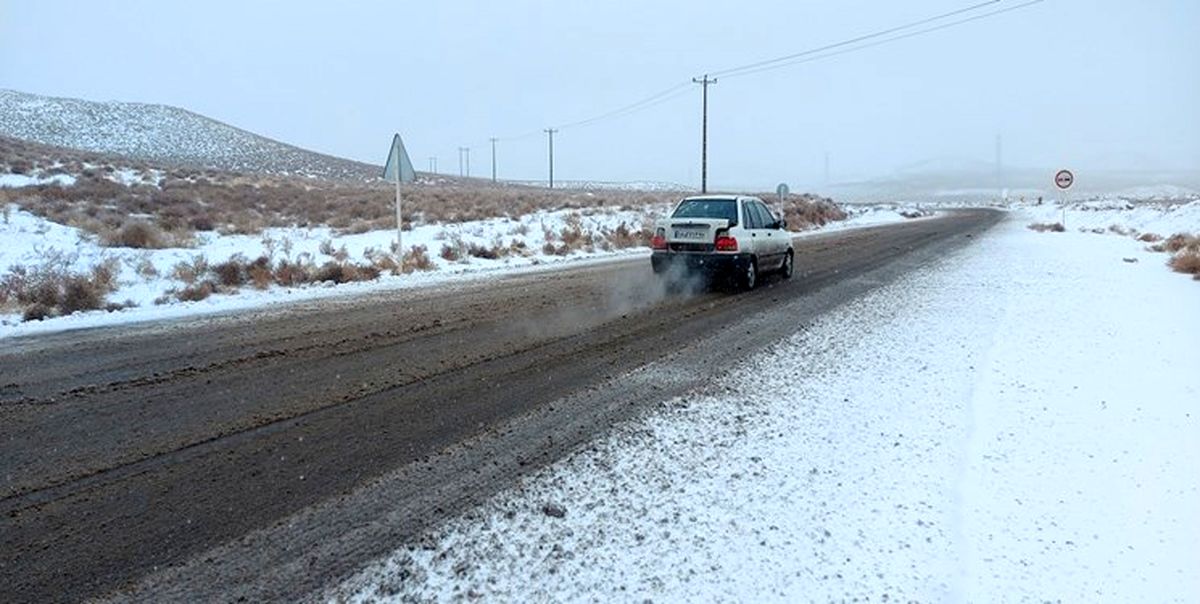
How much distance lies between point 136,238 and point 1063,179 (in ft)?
127

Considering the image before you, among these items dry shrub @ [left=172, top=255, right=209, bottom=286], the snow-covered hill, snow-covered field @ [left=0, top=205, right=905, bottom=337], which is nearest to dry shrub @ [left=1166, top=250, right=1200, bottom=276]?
snow-covered field @ [left=0, top=205, right=905, bottom=337]

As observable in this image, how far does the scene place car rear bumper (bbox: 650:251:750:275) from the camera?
14008 millimetres

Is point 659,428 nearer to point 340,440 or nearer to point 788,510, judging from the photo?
point 788,510

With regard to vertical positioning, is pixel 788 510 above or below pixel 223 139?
below

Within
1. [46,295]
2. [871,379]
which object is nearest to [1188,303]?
[871,379]

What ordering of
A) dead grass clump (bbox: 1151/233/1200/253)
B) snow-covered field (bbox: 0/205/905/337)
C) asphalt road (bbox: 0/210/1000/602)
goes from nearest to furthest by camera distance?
asphalt road (bbox: 0/210/1000/602) → snow-covered field (bbox: 0/205/905/337) → dead grass clump (bbox: 1151/233/1200/253)

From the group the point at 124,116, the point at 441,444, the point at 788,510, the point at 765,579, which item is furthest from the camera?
the point at 124,116

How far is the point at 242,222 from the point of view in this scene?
26297mm

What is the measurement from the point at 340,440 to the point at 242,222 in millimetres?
23487

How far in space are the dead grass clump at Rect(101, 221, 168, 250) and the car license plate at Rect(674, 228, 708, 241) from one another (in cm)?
1338

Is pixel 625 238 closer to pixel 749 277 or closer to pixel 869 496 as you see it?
pixel 749 277

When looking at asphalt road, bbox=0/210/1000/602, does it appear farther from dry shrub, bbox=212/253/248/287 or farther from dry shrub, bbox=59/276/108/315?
dry shrub, bbox=212/253/248/287

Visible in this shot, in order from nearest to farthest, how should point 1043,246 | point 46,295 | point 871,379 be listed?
point 871,379, point 46,295, point 1043,246

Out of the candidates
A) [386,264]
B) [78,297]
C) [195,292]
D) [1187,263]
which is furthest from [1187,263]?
[78,297]
